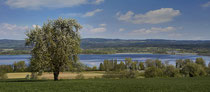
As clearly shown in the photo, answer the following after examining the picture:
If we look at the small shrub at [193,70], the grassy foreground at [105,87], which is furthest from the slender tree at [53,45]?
the small shrub at [193,70]

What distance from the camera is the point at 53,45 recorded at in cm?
3241

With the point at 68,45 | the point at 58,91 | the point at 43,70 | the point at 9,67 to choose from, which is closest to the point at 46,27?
the point at 68,45

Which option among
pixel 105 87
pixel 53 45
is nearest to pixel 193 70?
pixel 53 45

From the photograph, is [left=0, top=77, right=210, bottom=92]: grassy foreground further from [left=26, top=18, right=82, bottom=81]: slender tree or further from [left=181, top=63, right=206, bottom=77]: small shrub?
[left=181, top=63, right=206, bottom=77]: small shrub

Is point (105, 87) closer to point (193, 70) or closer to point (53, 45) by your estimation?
point (53, 45)

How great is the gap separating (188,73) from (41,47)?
5869 cm

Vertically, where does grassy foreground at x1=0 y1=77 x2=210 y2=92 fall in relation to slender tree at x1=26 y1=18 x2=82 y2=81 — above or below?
below

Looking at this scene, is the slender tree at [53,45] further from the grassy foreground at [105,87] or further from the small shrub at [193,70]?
the small shrub at [193,70]

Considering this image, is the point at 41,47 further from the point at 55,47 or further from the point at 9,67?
the point at 9,67

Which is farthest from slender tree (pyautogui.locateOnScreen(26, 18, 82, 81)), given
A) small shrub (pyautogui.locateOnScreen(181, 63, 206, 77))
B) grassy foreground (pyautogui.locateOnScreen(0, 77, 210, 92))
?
small shrub (pyautogui.locateOnScreen(181, 63, 206, 77))

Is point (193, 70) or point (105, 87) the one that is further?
point (193, 70)

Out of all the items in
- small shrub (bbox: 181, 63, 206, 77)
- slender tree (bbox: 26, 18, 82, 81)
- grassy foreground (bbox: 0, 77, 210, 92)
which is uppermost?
slender tree (bbox: 26, 18, 82, 81)

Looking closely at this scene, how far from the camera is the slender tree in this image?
31750mm

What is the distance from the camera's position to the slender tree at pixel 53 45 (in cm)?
3175
